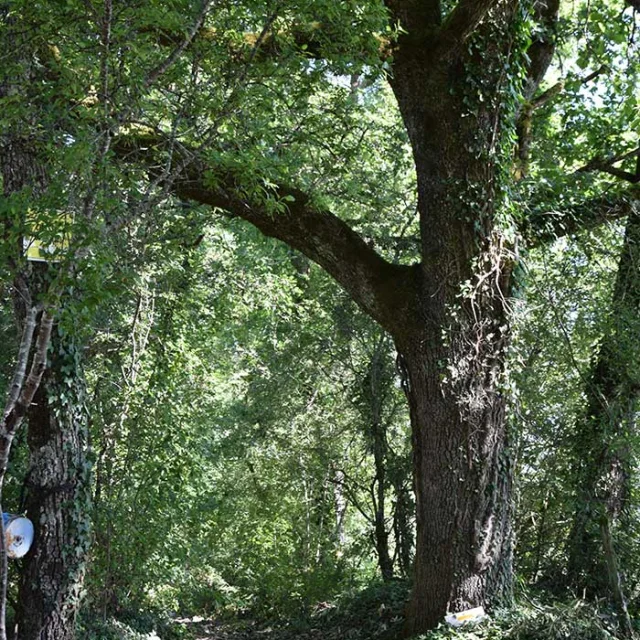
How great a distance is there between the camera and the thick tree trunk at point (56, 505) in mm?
5594

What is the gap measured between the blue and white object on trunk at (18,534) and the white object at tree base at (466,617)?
3098 millimetres

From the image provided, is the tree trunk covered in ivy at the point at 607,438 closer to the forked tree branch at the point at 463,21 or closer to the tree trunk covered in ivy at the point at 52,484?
the forked tree branch at the point at 463,21

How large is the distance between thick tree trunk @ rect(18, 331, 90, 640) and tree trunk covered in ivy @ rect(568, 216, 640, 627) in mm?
4378

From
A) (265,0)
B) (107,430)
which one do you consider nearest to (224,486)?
(107,430)

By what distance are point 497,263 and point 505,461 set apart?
1.53 meters

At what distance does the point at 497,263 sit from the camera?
19.3 ft

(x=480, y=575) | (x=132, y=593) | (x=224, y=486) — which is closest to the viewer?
(x=480, y=575)

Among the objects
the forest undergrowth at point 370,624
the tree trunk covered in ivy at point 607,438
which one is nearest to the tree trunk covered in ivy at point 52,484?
the forest undergrowth at point 370,624

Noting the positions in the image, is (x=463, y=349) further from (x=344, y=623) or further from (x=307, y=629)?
(x=307, y=629)

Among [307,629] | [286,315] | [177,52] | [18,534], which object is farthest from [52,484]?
[286,315]

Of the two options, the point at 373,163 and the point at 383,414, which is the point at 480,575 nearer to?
the point at 383,414

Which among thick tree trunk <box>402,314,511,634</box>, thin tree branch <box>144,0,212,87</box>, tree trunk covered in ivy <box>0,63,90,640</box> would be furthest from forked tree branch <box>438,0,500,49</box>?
tree trunk covered in ivy <box>0,63,90,640</box>

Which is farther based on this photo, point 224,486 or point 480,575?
point 224,486

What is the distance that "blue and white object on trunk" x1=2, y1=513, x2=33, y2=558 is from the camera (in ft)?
17.4
